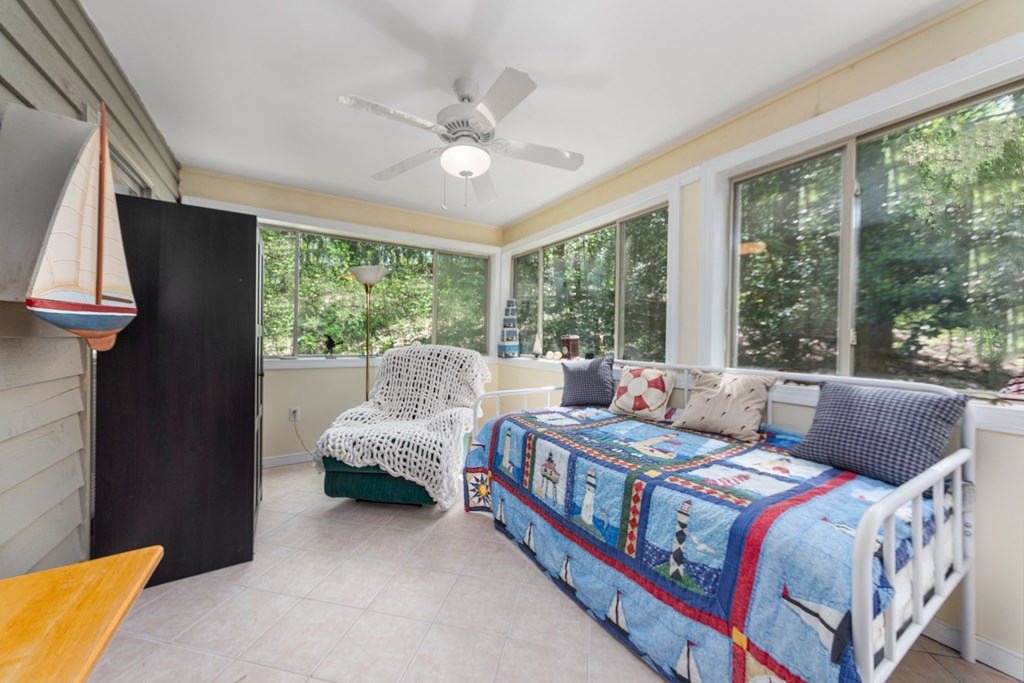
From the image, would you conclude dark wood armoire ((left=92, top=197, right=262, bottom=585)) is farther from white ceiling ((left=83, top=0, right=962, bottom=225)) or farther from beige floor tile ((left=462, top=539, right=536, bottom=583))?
beige floor tile ((left=462, top=539, right=536, bottom=583))

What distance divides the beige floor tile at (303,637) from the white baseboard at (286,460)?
1.99 m

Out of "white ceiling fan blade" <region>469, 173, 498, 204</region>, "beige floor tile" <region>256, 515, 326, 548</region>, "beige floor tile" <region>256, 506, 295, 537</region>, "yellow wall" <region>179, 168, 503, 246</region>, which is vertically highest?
"yellow wall" <region>179, 168, 503, 246</region>

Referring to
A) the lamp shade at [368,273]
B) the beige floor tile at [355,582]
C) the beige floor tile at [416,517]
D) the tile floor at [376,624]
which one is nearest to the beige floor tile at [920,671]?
the tile floor at [376,624]

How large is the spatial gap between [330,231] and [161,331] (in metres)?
2.02

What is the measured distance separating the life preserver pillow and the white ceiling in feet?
4.79

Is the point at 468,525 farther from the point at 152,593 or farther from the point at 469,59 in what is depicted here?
the point at 469,59

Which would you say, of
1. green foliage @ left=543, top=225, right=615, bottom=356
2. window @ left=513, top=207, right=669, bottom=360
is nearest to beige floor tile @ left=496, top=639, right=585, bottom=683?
window @ left=513, top=207, right=669, bottom=360

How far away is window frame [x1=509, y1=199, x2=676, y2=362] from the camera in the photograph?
8.30ft

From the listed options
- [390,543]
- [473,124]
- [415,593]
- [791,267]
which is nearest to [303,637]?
[415,593]

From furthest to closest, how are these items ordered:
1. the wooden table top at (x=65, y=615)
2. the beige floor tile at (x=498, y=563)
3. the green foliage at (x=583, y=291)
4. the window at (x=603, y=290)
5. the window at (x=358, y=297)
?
the window at (x=358, y=297) → the green foliage at (x=583, y=291) → the window at (x=603, y=290) → the beige floor tile at (x=498, y=563) → the wooden table top at (x=65, y=615)

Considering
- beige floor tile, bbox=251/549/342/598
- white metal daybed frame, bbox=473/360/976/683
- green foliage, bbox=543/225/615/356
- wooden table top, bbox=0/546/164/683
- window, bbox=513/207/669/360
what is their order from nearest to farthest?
wooden table top, bbox=0/546/164/683 → white metal daybed frame, bbox=473/360/976/683 → beige floor tile, bbox=251/549/342/598 → window, bbox=513/207/669/360 → green foliage, bbox=543/225/615/356

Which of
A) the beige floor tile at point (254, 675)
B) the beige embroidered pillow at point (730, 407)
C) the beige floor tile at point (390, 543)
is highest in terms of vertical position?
the beige embroidered pillow at point (730, 407)

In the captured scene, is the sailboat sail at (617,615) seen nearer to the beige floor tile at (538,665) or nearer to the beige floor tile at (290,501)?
the beige floor tile at (538,665)

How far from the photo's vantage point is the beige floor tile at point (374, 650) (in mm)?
1295
